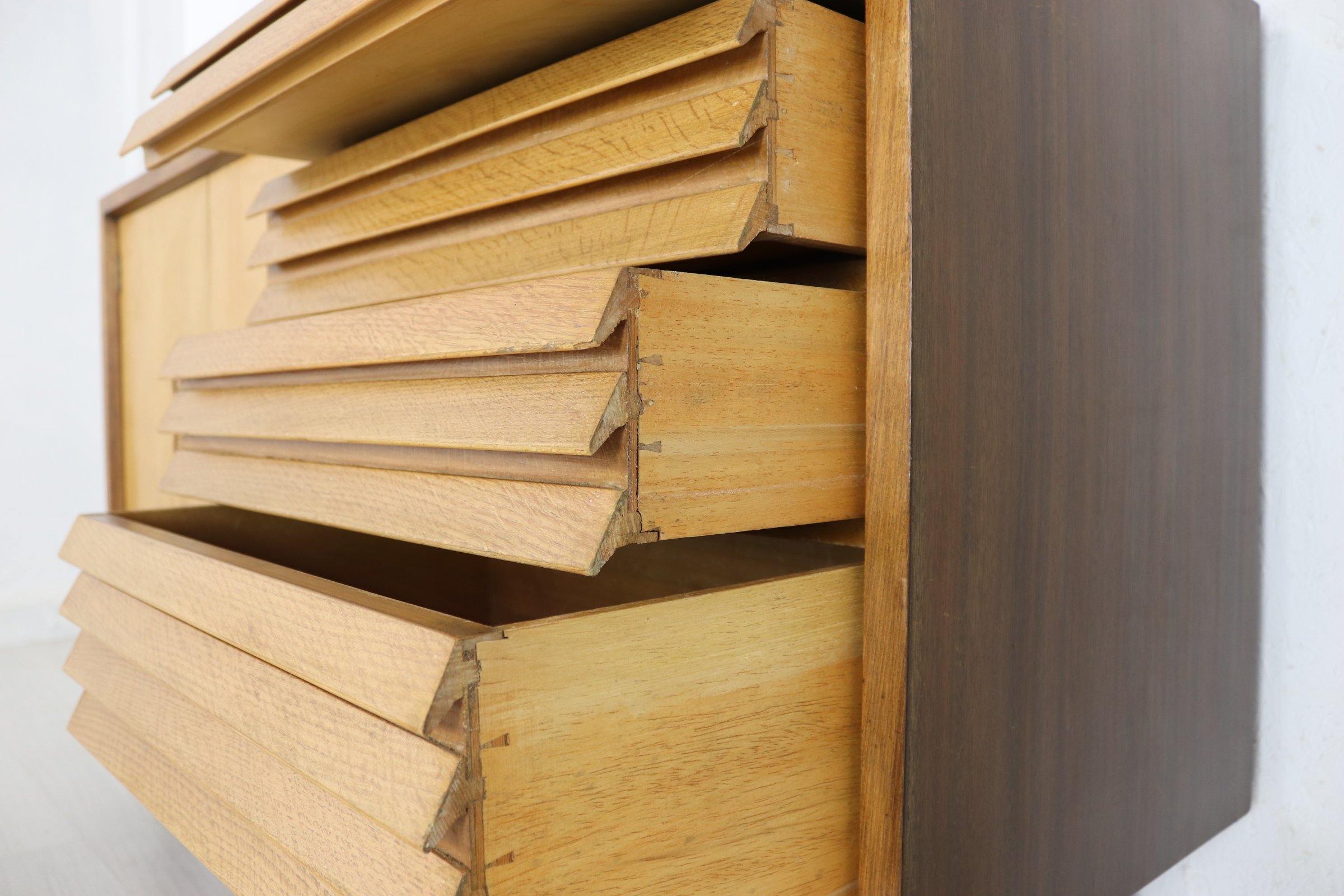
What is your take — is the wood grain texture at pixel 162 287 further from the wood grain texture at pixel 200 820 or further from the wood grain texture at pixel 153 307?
the wood grain texture at pixel 200 820

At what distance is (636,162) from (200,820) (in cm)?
43

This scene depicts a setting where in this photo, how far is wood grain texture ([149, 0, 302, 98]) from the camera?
63cm

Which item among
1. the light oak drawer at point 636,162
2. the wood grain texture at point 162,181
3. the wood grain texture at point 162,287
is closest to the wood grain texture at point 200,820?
the light oak drawer at point 636,162

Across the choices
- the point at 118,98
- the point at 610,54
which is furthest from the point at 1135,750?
the point at 118,98

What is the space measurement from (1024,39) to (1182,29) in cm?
18

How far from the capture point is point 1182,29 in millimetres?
601

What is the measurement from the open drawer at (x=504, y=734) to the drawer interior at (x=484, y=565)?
4cm

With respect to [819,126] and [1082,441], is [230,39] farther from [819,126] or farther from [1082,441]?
[1082,441]

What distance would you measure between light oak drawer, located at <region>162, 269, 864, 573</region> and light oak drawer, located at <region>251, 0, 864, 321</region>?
1.9 inches

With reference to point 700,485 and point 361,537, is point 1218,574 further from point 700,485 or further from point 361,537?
point 361,537

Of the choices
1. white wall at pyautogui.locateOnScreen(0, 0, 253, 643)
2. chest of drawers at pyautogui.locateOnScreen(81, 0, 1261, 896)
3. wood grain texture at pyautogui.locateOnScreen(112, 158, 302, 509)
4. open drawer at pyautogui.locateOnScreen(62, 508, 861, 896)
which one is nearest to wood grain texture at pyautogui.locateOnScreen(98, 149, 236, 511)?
wood grain texture at pyautogui.locateOnScreen(112, 158, 302, 509)

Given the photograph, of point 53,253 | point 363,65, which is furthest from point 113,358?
point 363,65

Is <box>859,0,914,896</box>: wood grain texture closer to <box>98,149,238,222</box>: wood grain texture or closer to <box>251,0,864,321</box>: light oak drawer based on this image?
<box>251,0,864,321</box>: light oak drawer

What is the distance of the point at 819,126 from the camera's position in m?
0.45
